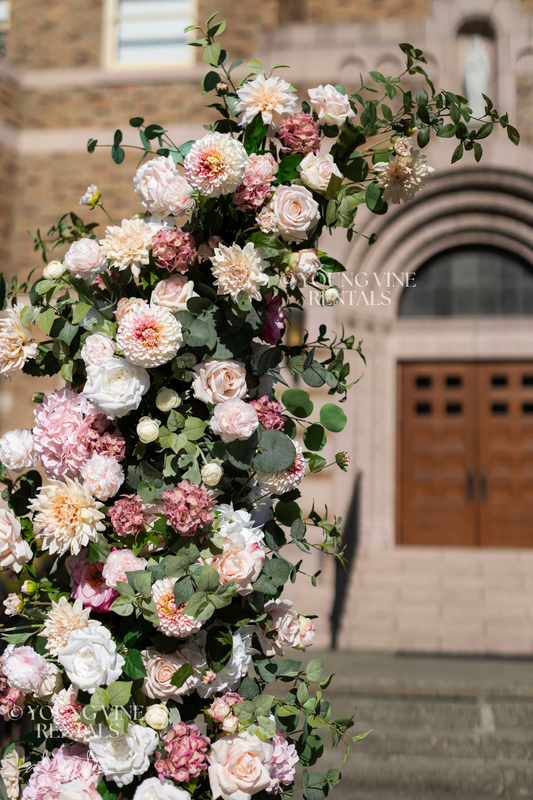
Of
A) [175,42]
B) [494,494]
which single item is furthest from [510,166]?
[175,42]

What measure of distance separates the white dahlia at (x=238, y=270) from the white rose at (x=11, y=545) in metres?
0.72

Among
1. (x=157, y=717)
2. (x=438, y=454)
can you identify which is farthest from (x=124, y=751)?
(x=438, y=454)

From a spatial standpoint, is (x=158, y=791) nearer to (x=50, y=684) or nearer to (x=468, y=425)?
(x=50, y=684)

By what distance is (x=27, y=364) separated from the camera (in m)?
1.75

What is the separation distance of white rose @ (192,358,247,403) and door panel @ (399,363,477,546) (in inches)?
292

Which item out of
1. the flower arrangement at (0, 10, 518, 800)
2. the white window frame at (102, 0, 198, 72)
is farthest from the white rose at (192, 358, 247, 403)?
the white window frame at (102, 0, 198, 72)

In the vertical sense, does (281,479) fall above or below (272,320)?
below

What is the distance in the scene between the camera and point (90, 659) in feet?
4.63

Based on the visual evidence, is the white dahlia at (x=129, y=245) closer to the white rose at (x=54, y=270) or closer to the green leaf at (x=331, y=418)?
the white rose at (x=54, y=270)

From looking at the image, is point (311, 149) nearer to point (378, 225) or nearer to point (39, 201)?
point (378, 225)

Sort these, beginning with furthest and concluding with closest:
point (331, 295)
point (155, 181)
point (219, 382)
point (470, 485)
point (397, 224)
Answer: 1. point (470, 485)
2. point (397, 224)
3. point (331, 295)
4. point (155, 181)
5. point (219, 382)

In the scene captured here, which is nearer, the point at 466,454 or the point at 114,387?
the point at 114,387

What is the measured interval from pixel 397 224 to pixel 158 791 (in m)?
7.84

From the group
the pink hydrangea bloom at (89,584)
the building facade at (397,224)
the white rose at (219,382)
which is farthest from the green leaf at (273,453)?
the building facade at (397,224)
